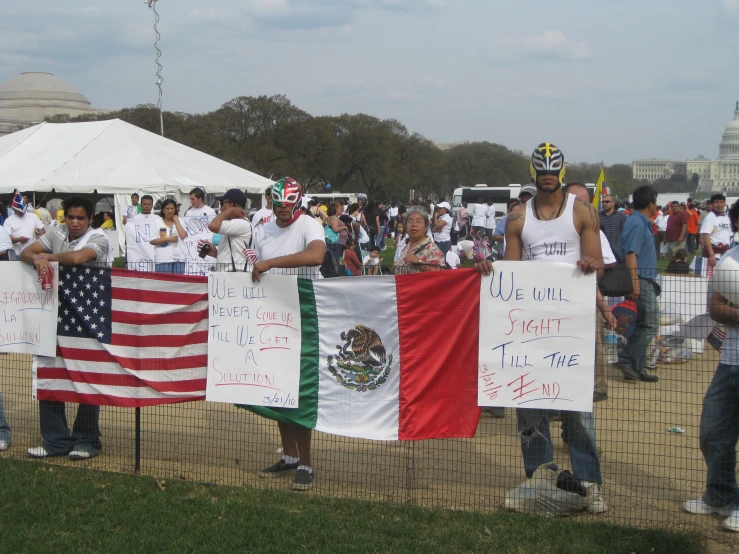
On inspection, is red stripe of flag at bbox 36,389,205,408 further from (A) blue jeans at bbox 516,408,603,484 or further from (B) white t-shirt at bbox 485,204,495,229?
(B) white t-shirt at bbox 485,204,495,229

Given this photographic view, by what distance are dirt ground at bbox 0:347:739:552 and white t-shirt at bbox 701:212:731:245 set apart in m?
7.61

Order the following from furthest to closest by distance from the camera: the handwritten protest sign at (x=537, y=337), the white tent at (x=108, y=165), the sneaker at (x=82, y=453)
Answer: the white tent at (x=108, y=165)
the sneaker at (x=82, y=453)
the handwritten protest sign at (x=537, y=337)

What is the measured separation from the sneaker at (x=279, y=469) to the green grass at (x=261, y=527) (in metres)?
0.33

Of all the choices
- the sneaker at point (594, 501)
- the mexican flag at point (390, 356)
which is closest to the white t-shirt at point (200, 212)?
the mexican flag at point (390, 356)

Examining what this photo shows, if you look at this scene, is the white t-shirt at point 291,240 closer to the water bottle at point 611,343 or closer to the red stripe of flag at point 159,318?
the red stripe of flag at point 159,318

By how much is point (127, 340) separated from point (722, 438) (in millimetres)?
4092

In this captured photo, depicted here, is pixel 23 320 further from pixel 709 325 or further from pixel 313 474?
pixel 709 325

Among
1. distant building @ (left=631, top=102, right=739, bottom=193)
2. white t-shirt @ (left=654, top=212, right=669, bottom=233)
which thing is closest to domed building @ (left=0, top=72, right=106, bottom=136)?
white t-shirt @ (left=654, top=212, right=669, bottom=233)

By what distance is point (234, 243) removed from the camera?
23.4 feet

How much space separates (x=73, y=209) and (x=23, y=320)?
94cm

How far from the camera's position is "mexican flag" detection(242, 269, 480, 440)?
498 centimetres

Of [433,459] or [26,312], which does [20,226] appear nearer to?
[26,312]

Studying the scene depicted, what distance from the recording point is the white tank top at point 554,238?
4805 millimetres

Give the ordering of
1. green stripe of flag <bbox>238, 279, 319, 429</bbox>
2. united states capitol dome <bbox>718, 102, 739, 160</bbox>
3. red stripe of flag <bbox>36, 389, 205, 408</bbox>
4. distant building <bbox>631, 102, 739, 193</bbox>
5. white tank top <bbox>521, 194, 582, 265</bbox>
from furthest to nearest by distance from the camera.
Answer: united states capitol dome <bbox>718, 102, 739, 160</bbox> < distant building <bbox>631, 102, 739, 193</bbox> < red stripe of flag <bbox>36, 389, 205, 408</bbox> < green stripe of flag <bbox>238, 279, 319, 429</bbox> < white tank top <bbox>521, 194, 582, 265</bbox>
